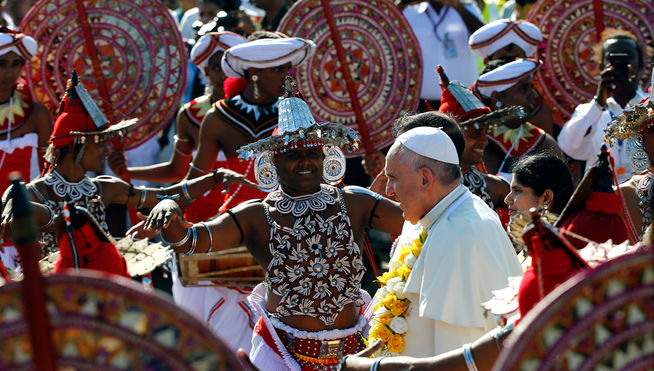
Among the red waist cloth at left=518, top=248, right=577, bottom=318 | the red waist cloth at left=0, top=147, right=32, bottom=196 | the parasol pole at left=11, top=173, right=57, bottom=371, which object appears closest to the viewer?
the parasol pole at left=11, top=173, right=57, bottom=371

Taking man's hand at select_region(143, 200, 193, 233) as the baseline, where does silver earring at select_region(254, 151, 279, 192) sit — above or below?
above

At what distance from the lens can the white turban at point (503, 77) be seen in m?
6.59

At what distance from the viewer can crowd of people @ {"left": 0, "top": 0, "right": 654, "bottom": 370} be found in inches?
131

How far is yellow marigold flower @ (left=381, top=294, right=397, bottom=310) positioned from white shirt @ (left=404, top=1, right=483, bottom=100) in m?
4.68

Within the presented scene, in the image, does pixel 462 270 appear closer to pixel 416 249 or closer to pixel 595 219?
pixel 416 249

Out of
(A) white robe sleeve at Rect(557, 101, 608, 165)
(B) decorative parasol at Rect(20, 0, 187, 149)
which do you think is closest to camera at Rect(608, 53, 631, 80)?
(A) white robe sleeve at Rect(557, 101, 608, 165)

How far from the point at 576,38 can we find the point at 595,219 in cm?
514

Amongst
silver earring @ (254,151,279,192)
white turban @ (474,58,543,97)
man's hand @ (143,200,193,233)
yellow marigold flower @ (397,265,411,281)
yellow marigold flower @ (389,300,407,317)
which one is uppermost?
white turban @ (474,58,543,97)

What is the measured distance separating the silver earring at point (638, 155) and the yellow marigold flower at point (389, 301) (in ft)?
5.83

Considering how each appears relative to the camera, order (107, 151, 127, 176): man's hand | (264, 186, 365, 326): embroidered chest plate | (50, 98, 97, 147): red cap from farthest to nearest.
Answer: (107, 151, 127, 176): man's hand → (50, 98, 97, 147): red cap → (264, 186, 365, 326): embroidered chest plate

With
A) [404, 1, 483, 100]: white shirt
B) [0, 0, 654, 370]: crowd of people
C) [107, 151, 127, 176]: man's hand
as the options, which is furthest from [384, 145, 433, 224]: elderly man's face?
[404, 1, 483, 100]: white shirt

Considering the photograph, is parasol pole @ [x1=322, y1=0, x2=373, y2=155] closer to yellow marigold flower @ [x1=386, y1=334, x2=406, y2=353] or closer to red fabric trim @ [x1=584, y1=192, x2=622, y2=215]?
yellow marigold flower @ [x1=386, y1=334, x2=406, y2=353]

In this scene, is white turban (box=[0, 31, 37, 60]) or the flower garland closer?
the flower garland

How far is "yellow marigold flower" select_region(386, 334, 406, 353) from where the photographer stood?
3562 mm
